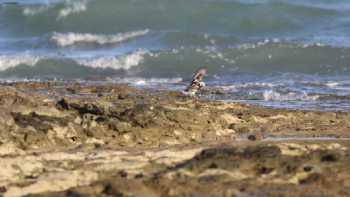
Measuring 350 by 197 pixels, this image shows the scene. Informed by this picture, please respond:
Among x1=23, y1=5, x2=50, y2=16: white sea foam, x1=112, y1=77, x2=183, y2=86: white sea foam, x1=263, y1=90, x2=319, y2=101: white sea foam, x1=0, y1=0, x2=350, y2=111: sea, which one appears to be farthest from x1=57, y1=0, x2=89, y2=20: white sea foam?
x1=263, y1=90, x2=319, y2=101: white sea foam

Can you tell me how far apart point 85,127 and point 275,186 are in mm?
1860

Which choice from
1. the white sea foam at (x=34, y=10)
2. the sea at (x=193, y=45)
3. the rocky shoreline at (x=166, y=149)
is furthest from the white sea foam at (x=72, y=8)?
the rocky shoreline at (x=166, y=149)

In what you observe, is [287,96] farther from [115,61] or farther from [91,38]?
[91,38]

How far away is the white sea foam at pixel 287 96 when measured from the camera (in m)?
10.8

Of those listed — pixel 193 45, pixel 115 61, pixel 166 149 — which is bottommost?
pixel 166 149

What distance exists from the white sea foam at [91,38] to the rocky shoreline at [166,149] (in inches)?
412

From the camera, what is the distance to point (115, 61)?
16203mm

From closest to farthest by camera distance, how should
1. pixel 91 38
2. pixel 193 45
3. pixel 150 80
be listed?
pixel 150 80 → pixel 193 45 → pixel 91 38

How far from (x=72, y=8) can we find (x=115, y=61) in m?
6.21

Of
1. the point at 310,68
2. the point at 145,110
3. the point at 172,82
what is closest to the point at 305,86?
the point at 172,82

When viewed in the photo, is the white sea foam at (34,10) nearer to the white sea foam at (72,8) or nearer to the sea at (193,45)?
the sea at (193,45)

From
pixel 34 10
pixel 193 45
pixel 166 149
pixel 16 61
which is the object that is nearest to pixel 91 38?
pixel 193 45

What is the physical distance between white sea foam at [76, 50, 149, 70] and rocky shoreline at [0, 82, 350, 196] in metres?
7.21

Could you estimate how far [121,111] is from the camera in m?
7.36
